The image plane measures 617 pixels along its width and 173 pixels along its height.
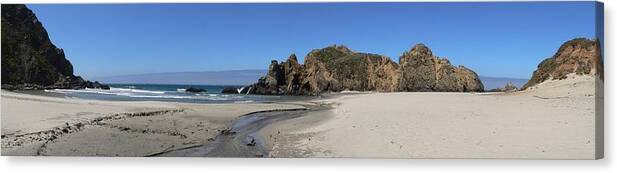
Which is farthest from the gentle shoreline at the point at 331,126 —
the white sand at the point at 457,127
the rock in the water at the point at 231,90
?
the rock in the water at the point at 231,90

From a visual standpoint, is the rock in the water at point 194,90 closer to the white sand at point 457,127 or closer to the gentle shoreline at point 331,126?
the gentle shoreline at point 331,126

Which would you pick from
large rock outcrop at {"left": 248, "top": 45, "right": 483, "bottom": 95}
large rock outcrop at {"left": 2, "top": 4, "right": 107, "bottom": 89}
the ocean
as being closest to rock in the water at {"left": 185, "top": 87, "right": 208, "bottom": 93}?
the ocean

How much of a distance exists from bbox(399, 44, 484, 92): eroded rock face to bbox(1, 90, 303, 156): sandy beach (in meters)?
1.26

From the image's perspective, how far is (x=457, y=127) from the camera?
5105 mm

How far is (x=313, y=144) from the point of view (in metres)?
5.25

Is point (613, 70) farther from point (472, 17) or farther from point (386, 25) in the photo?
point (386, 25)

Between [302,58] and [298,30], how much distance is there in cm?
23

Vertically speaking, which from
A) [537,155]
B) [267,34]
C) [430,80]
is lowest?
[537,155]

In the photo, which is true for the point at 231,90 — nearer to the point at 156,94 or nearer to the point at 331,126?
the point at 156,94

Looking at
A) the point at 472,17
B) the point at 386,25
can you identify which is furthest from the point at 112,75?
the point at 472,17

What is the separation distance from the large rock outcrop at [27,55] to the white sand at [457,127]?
1.76 m

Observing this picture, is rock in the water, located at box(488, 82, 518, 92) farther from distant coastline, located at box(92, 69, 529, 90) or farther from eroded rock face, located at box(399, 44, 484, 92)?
distant coastline, located at box(92, 69, 529, 90)

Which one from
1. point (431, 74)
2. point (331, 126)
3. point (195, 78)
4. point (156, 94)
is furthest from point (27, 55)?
point (431, 74)

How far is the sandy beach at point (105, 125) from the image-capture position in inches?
207
